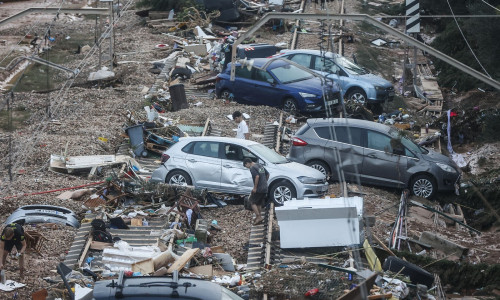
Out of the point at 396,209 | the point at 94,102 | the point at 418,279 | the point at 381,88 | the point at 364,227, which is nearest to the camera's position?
the point at 418,279

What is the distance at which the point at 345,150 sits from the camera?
20.9 meters

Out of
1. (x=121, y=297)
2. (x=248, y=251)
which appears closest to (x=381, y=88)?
(x=248, y=251)

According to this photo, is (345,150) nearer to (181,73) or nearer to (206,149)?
(206,149)

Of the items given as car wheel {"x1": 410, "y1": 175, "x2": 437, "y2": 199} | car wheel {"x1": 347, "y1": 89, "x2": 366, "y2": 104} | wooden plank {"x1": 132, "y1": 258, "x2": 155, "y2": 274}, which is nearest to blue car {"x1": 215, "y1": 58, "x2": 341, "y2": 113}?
car wheel {"x1": 347, "y1": 89, "x2": 366, "y2": 104}

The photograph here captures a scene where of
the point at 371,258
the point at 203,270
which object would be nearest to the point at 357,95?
the point at 371,258

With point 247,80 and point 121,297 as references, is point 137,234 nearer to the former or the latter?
point 121,297

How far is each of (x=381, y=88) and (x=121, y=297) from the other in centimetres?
1821

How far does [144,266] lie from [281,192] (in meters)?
5.47

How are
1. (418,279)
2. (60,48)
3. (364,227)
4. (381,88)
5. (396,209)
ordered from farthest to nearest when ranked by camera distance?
1. (60,48)
2. (381,88)
3. (396,209)
4. (364,227)
5. (418,279)

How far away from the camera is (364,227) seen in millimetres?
17281

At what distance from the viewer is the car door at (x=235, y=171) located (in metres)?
19.5

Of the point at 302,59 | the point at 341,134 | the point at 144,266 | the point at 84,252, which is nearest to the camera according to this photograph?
the point at 144,266

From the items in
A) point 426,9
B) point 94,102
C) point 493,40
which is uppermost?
point 426,9

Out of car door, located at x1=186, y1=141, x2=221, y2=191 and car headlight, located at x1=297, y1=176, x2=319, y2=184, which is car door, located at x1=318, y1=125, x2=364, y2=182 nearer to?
car headlight, located at x1=297, y1=176, x2=319, y2=184
